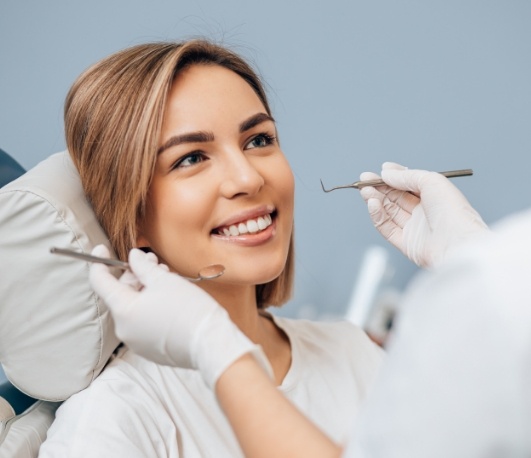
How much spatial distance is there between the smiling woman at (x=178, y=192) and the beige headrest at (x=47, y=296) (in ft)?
0.18

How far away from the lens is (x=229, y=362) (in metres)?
0.82

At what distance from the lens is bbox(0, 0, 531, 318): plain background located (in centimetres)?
191

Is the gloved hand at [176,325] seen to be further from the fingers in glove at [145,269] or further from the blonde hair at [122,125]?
the blonde hair at [122,125]

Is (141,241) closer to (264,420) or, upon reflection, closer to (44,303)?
(44,303)

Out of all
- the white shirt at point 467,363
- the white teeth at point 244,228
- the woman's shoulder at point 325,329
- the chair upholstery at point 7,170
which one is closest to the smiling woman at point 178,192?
the white teeth at point 244,228

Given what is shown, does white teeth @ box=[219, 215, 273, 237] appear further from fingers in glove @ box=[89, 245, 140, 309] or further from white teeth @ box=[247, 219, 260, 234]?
fingers in glove @ box=[89, 245, 140, 309]

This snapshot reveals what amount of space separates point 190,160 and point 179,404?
47cm

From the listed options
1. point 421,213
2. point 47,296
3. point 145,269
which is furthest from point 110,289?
point 421,213

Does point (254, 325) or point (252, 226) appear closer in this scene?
point (252, 226)

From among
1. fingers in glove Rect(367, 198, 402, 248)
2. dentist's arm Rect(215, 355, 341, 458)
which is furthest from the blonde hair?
dentist's arm Rect(215, 355, 341, 458)

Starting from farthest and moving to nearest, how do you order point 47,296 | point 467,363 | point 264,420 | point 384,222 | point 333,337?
point 333,337 < point 384,222 < point 47,296 < point 264,420 < point 467,363

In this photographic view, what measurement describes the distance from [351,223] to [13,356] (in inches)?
41.0

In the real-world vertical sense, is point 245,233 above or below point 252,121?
below

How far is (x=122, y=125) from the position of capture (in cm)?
132
